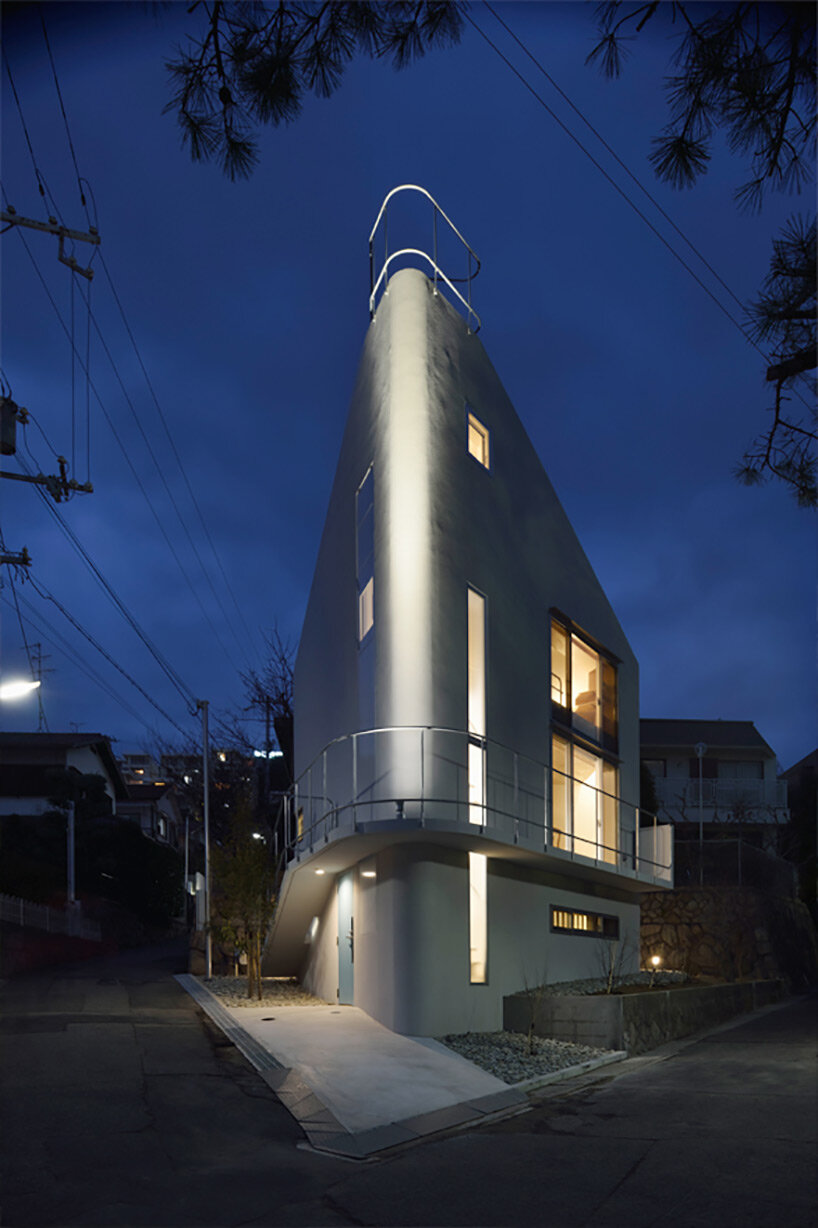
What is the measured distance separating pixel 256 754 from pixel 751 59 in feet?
129

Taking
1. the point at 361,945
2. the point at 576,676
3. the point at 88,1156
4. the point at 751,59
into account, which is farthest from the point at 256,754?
the point at 751,59

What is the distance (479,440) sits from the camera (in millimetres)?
17984

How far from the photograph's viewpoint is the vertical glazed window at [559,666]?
20094 mm

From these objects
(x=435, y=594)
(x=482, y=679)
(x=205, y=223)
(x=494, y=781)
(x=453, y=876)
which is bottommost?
(x=453, y=876)

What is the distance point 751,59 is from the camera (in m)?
4.33

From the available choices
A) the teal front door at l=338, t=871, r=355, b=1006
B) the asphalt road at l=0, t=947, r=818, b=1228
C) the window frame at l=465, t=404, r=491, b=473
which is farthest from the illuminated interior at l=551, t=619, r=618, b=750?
the asphalt road at l=0, t=947, r=818, b=1228

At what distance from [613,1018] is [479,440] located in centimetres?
944

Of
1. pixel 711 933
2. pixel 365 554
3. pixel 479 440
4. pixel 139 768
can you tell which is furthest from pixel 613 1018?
A: pixel 139 768

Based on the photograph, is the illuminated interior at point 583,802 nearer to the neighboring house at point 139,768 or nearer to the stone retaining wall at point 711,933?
the stone retaining wall at point 711,933

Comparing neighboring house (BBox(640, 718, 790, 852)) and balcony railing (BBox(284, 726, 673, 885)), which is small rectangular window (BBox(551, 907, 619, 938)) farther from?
neighboring house (BBox(640, 718, 790, 852))

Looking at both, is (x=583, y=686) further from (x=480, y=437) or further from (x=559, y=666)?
(x=480, y=437)

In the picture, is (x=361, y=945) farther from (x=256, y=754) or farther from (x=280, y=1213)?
(x=256, y=754)

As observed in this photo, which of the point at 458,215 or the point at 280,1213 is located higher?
the point at 458,215

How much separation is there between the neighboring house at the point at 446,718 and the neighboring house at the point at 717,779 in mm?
13232
